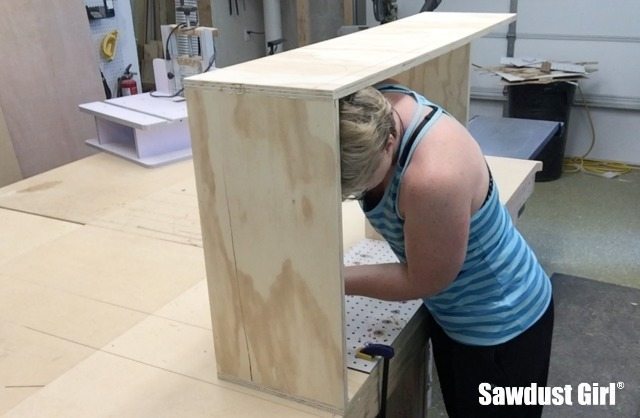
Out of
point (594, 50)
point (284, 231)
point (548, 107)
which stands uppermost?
point (284, 231)

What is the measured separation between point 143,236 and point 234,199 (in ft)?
2.75

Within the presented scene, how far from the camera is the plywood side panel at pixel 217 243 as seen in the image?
0.94 metres

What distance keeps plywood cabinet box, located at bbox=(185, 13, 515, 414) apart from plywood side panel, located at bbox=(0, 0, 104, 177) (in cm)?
189

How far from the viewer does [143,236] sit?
5.65 feet

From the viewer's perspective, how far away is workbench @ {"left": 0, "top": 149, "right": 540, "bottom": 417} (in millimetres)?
1093

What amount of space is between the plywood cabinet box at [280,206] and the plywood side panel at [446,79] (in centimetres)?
41

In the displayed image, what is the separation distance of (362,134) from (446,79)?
0.72 m

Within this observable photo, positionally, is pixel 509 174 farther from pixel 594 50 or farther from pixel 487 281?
pixel 594 50

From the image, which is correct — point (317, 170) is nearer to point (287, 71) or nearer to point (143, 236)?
point (287, 71)

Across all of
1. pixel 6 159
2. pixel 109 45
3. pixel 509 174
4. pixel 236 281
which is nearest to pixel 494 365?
pixel 236 281

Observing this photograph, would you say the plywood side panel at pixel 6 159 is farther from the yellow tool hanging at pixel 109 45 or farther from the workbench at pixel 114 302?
the yellow tool hanging at pixel 109 45

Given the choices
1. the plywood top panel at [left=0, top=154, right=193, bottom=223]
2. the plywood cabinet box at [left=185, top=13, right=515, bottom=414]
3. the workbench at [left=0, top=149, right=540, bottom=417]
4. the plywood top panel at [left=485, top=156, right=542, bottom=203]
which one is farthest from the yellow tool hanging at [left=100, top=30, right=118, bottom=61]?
the plywood cabinet box at [left=185, top=13, right=515, bottom=414]

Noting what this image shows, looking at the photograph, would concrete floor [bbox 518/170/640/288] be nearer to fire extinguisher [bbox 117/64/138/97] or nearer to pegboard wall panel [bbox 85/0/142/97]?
fire extinguisher [bbox 117/64/138/97]

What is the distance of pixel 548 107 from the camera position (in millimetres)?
3947
